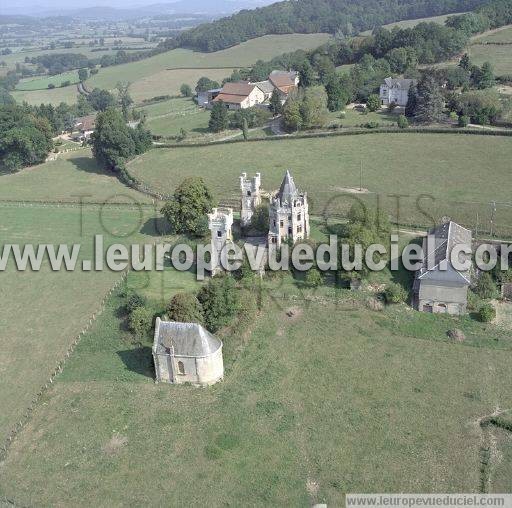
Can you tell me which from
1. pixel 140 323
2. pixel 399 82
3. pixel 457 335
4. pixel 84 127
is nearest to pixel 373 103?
pixel 399 82

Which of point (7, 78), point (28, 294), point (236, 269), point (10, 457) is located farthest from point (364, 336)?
point (7, 78)

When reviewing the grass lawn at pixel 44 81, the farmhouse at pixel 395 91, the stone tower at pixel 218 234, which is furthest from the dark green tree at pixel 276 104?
the grass lawn at pixel 44 81

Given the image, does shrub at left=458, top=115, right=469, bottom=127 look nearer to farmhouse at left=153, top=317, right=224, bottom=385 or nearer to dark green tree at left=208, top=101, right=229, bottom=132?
dark green tree at left=208, top=101, right=229, bottom=132

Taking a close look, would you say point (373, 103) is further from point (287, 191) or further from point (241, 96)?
point (287, 191)

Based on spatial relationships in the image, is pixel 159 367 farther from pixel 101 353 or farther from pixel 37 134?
pixel 37 134

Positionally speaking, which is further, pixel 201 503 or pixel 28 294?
pixel 28 294

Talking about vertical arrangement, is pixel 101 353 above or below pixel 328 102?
below

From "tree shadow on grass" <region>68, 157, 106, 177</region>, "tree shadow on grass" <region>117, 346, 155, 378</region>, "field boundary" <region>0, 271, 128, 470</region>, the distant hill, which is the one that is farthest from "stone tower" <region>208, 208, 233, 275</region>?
the distant hill
